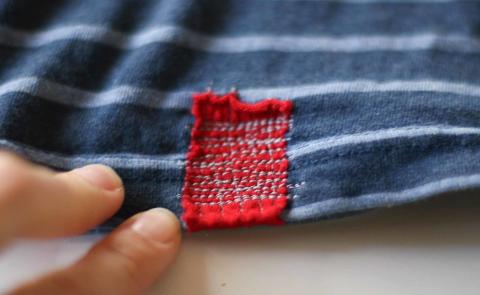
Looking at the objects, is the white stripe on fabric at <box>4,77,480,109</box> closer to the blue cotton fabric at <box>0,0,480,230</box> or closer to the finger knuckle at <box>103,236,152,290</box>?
the blue cotton fabric at <box>0,0,480,230</box>

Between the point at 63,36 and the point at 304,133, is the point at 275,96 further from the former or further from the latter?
the point at 63,36

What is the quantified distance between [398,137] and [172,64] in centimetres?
25

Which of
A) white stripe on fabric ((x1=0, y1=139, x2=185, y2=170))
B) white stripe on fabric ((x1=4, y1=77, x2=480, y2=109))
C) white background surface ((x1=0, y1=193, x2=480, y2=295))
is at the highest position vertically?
white stripe on fabric ((x1=4, y1=77, x2=480, y2=109))

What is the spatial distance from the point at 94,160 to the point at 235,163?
0.14 m

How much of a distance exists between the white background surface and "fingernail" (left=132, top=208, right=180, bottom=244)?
25mm

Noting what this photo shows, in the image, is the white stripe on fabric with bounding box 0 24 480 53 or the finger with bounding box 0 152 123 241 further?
the white stripe on fabric with bounding box 0 24 480 53

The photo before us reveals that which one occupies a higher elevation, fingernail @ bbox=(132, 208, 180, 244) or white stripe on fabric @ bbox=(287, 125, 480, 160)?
white stripe on fabric @ bbox=(287, 125, 480, 160)

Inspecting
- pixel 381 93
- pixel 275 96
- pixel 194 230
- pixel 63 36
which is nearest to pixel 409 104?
pixel 381 93

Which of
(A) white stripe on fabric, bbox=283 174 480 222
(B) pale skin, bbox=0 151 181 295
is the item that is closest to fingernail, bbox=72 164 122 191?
(B) pale skin, bbox=0 151 181 295

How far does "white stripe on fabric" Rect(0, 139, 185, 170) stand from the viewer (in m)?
0.52

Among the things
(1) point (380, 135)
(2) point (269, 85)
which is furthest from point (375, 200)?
(2) point (269, 85)

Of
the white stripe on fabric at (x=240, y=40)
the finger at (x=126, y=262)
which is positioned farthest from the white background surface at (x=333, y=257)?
the white stripe on fabric at (x=240, y=40)

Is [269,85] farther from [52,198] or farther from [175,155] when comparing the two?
[52,198]

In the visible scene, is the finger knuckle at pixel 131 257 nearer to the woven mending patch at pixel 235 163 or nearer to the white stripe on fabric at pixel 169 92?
the woven mending patch at pixel 235 163
